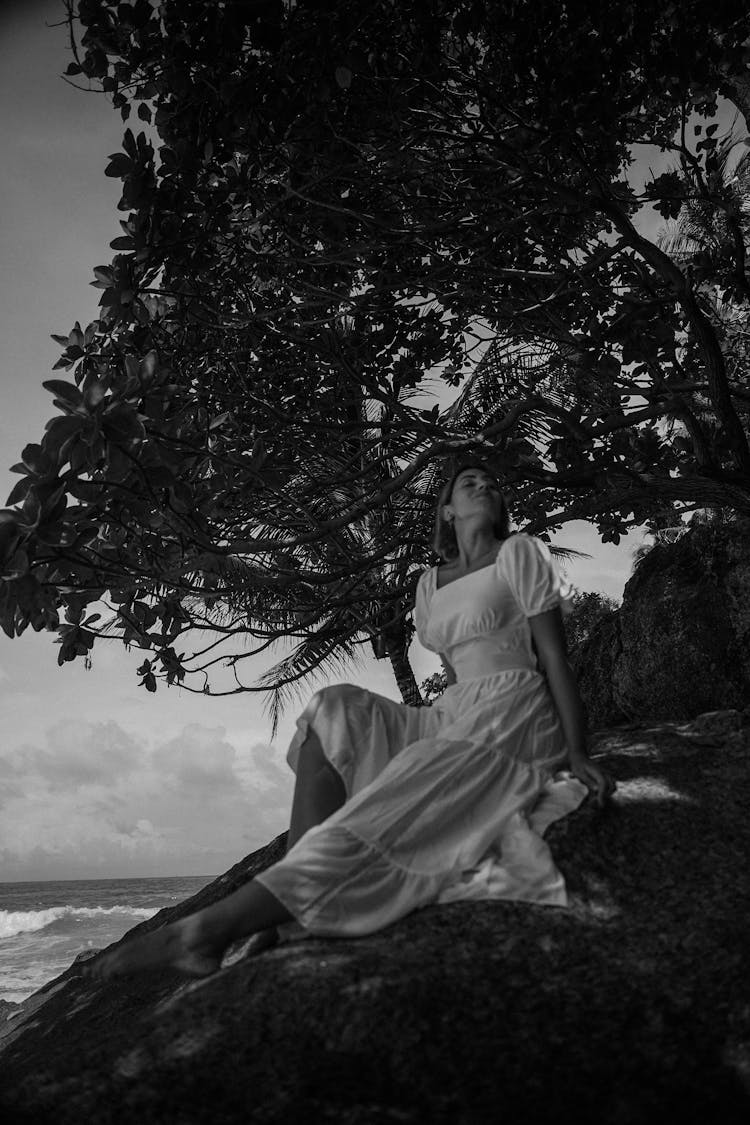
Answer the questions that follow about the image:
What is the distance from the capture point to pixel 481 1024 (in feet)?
8.24

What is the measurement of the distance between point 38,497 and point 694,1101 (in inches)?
130

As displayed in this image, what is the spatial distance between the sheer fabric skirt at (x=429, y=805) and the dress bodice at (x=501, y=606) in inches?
4.5

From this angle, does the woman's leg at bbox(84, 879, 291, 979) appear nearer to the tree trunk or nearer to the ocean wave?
the tree trunk

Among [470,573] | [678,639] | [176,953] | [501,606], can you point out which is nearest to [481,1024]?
[176,953]

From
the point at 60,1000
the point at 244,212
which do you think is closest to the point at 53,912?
the point at 60,1000

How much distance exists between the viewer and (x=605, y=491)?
257 inches

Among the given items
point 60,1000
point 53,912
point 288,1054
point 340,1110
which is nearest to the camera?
point 340,1110

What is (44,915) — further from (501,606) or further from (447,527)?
(501,606)

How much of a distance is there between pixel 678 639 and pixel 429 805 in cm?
457

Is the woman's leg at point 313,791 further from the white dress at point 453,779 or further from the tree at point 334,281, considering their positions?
the tree at point 334,281

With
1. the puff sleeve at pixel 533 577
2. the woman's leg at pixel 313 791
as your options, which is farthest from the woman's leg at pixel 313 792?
the puff sleeve at pixel 533 577

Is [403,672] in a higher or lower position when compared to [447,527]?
higher

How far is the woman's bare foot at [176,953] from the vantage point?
2.92m

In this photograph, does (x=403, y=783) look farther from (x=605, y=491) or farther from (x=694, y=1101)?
(x=605, y=491)
